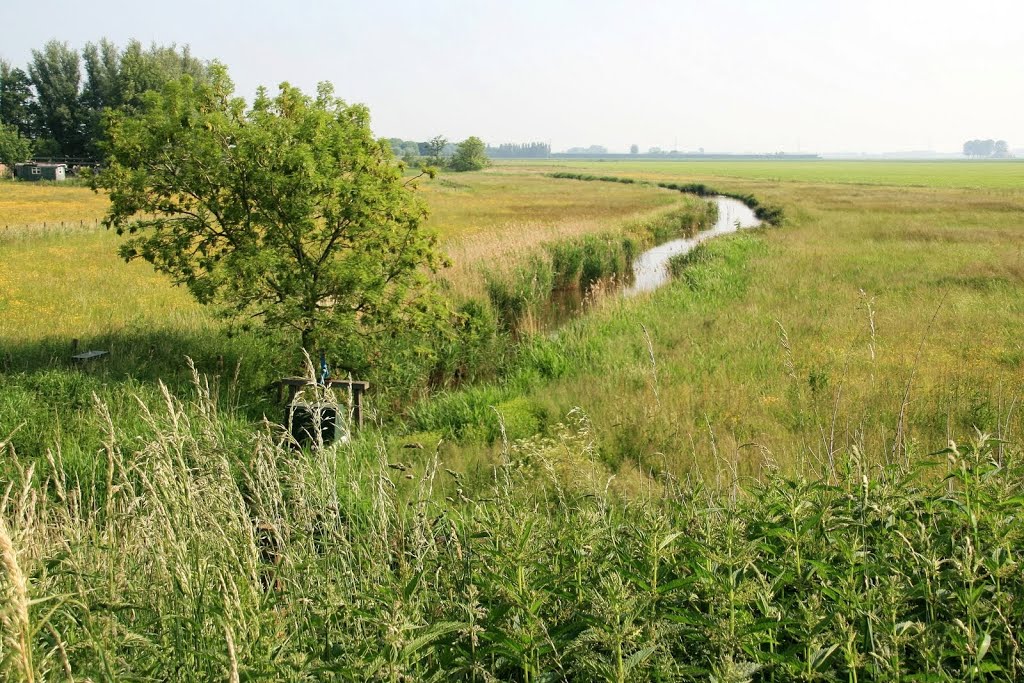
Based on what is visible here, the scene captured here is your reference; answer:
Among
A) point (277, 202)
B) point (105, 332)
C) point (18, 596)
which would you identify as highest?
point (277, 202)

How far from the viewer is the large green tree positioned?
10219 mm

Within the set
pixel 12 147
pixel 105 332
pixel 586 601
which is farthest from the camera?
pixel 12 147

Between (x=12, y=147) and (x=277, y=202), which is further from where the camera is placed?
(x=12, y=147)

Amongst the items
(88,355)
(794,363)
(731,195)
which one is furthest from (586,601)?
(731,195)

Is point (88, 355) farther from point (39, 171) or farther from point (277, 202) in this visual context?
point (39, 171)

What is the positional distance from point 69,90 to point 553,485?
287 ft

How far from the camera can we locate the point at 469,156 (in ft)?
455

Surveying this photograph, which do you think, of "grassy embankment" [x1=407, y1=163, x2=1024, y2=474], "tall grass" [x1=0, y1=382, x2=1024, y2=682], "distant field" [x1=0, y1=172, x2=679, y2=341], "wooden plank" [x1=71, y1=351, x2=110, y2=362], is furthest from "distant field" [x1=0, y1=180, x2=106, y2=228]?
"tall grass" [x1=0, y1=382, x2=1024, y2=682]

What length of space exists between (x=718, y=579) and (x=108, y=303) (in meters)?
17.3

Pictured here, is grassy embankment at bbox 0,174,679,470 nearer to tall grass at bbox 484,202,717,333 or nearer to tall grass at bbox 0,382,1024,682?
tall grass at bbox 484,202,717,333

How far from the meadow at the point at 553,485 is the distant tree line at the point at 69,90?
5835 cm

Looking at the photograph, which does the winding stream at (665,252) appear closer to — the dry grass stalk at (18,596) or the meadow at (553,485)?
the meadow at (553,485)

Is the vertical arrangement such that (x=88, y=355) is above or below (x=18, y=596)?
below

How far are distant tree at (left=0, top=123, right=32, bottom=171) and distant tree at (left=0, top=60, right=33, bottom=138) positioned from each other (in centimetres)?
580
